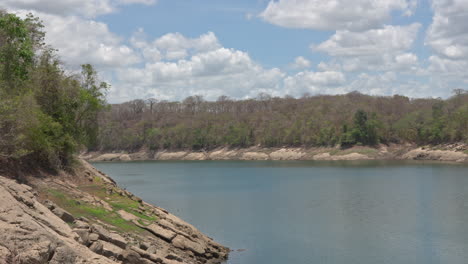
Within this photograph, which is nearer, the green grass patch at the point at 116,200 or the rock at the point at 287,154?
the green grass patch at the point at 116,200

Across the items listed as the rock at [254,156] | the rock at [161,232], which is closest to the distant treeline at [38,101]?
the rock at [161,232]

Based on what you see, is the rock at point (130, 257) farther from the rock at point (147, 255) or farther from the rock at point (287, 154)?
the rock at point (287, 154)

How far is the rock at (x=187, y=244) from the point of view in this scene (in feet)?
95.2

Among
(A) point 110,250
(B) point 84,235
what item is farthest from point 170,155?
(B) point 84,235

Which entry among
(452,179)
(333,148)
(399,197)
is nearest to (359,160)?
(333,148)

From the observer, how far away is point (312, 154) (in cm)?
14675

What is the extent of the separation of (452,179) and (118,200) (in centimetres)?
5567

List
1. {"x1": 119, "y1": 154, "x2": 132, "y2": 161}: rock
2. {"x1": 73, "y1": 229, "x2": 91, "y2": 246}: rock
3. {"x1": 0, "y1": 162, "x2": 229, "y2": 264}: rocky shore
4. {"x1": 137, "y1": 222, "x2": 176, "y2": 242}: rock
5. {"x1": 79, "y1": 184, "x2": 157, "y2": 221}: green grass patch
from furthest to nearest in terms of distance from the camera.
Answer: {"x1": 119, "y1": 154, "x2": 132, "y2": 161}: rock < {"x1": 79, "y1": 184, "x2": 157, "y2": 221}: green grass patch < {"x1": 137, "y1": 222, "x2": 176, "y2": 242}: rock < {"x1": 73, "y1": 229, "x2": 91, "y2": 246}: rock < {"x1": 0, "y1": 162, "x2": 229, "y2": 264}: rocky shore

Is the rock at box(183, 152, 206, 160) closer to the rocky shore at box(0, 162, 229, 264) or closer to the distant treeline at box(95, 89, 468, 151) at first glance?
the distant treeline at box(95, 89, 468, 151)

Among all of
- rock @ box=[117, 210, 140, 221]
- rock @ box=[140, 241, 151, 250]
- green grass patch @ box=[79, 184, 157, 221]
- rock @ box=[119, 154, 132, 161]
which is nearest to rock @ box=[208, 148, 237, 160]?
rock @ box=[119, 154, 132, 161]

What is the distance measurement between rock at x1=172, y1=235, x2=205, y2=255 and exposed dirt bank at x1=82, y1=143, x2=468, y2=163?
94742 mm

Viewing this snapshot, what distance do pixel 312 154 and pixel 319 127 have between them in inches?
511

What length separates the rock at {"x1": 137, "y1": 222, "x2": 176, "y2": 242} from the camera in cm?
2920

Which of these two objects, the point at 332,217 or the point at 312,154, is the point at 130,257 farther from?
the point at 312,154
